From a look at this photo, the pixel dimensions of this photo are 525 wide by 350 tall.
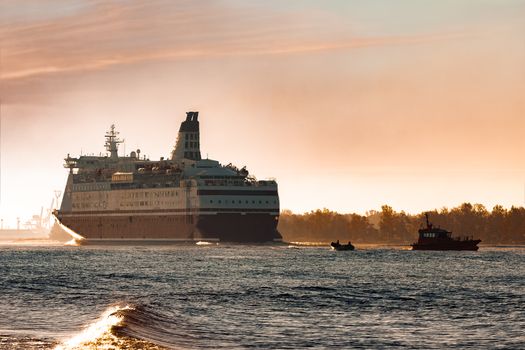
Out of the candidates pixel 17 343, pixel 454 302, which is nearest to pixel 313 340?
pixel 17 343

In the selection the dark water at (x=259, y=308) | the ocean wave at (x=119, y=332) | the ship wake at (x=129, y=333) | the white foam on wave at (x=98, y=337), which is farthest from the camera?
the dark water at (x=259, y=308)

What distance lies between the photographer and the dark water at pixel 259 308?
57844mm

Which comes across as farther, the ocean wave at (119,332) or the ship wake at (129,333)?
the ship wake at (129,333)

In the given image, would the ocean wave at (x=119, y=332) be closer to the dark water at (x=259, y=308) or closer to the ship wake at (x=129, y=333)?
the ship wake at (x=129, y=333)

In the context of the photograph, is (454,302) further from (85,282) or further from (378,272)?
(378,272)

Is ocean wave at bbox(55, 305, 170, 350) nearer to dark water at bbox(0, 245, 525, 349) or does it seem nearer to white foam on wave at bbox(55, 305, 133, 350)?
white foam on wave at bbox(55, 305, 133, 350)

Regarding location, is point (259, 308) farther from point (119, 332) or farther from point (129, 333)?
point (119, 332)

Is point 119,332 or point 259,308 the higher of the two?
point 259,308

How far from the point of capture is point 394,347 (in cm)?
5516

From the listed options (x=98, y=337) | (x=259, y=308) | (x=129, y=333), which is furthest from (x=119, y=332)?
(x=259, y=308)

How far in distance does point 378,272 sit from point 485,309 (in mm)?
50815

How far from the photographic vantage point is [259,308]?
76875mm

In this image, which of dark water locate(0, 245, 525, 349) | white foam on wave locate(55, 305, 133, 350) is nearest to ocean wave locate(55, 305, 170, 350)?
white foam on wave locate(55, 305, 133, 350)

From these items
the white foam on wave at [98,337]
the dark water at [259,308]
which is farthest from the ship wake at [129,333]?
the dark water at [259,308]
